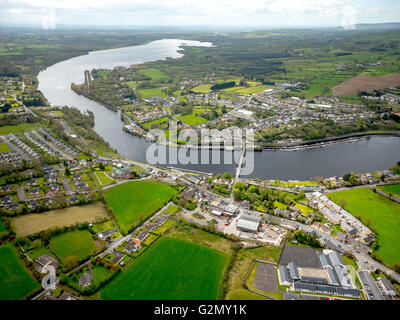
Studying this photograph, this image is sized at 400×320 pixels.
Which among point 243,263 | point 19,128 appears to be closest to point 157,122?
point 19,128

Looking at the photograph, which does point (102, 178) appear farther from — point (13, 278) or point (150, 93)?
point (150, 93)

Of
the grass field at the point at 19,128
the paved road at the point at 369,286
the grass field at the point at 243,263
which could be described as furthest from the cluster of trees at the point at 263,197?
the grass field at the point at 19,128

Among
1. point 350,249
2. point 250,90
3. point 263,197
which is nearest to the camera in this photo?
point 350,249

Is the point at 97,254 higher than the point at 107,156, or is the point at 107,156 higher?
the point at 107,156

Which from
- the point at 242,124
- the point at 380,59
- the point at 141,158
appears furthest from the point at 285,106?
the point at 380,59

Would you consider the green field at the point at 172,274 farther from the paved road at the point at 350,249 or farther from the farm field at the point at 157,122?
the farm field at the point at 157,122

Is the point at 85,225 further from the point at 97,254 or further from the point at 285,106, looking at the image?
the point at 285,106
